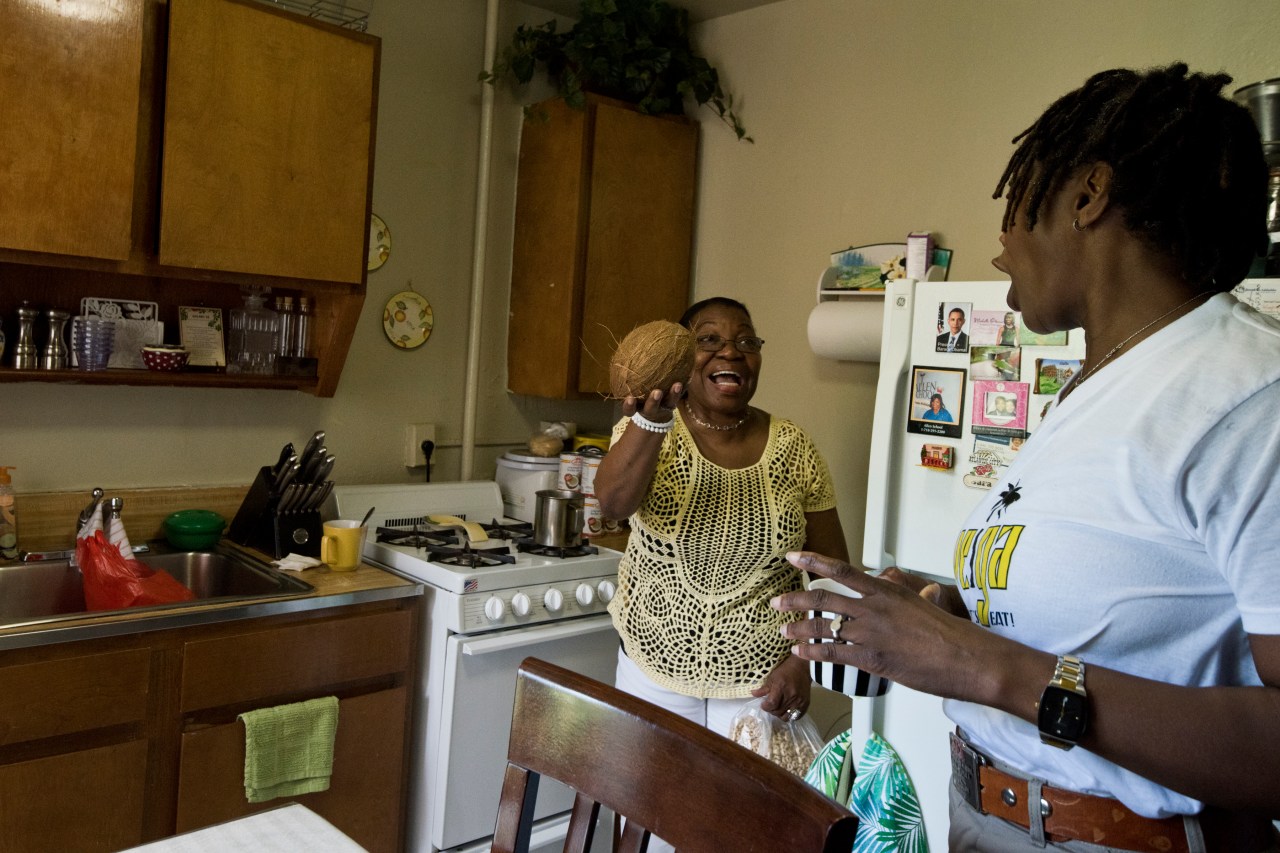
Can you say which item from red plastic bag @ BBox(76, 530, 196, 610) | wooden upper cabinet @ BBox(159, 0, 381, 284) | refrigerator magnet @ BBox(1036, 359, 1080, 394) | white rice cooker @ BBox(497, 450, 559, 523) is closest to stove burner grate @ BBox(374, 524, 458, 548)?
white rice cooker @ BBox(497, 450, 559, 523)

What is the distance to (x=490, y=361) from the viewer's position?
126 inches

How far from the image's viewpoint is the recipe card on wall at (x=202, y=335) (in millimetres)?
2494

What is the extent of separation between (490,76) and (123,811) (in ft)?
7.29

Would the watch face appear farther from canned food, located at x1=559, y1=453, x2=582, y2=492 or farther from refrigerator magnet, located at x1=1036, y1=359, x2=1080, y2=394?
canned food, located at x1=559, y1=453, x2=582, y2=492

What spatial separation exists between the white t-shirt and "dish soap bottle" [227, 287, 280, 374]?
7.07 ft

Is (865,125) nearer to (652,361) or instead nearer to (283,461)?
(652,361)

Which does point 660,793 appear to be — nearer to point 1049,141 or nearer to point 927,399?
point 1049,141

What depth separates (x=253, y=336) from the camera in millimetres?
2584

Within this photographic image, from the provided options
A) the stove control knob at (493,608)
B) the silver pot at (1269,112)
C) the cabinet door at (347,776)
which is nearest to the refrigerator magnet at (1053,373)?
the silver pot at (1269,112)

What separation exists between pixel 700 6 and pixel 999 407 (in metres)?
1.87

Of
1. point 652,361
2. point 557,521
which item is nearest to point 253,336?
point 557,521

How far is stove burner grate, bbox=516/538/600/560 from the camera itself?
2590 millimetres

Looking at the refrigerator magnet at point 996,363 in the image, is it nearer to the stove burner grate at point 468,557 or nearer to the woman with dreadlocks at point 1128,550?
the woman with dreadlocks at point 1128,550

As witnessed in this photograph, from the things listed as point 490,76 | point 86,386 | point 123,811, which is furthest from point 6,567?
point 490,76
